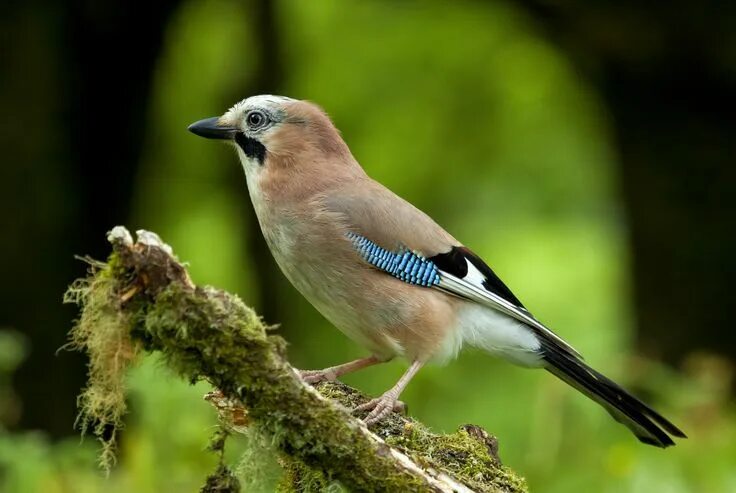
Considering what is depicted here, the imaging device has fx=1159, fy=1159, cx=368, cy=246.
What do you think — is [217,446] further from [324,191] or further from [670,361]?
[670,361]

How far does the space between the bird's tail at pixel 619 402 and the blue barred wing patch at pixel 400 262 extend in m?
0.59

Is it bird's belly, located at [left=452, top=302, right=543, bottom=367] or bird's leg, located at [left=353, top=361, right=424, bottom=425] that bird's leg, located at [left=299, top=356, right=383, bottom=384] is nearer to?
bird's leg, located at [left=353, top=361, right=424, bottom=425]

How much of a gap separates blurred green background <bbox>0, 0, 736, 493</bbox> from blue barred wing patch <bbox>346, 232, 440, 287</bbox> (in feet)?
3.11

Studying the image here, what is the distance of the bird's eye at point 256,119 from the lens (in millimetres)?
4605

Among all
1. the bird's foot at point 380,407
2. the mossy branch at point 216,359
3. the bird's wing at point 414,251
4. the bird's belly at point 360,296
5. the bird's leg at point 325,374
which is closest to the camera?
the mossy branch at point 216,359

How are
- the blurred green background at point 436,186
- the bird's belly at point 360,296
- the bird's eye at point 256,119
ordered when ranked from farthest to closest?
the blurred green background at point 436,186 → the bird's eye at point 256,119 → the bird's belly at point 360,296

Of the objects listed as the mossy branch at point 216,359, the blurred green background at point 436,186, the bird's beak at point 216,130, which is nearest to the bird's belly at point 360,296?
the bird's beak at point 216,130

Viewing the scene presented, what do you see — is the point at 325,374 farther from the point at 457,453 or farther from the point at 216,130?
the point at 216,130

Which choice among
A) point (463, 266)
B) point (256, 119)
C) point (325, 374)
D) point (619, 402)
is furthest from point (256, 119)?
point (619, 402)

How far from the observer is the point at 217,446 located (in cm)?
309

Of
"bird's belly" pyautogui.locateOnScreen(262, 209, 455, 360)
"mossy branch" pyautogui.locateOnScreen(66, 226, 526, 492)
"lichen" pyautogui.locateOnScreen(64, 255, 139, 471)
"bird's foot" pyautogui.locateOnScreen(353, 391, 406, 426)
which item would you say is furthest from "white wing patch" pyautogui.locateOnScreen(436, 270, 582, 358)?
"lichen" pyautogui.locateOnScreen(64, 255, 139, 471)

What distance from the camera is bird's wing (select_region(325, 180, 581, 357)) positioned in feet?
14.3

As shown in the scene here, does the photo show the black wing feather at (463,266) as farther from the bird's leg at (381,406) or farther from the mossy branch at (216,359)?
the mossy branch at (216,359)

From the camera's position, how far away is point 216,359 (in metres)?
2.77
